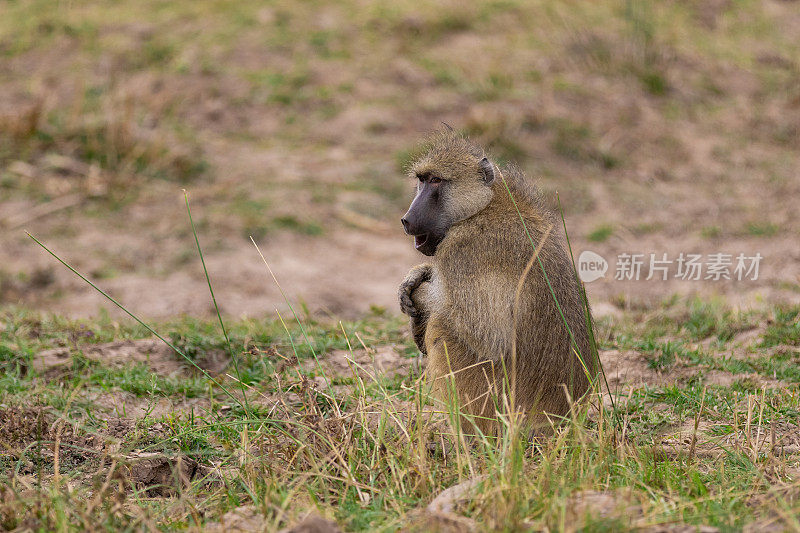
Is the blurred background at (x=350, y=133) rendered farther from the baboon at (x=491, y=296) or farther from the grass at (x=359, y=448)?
the baboon at (x=491, y=296)

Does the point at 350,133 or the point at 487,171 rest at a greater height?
the point at 487,171

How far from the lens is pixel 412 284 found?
11.3ft

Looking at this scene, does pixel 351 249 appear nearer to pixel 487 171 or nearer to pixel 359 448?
pixel 487 171

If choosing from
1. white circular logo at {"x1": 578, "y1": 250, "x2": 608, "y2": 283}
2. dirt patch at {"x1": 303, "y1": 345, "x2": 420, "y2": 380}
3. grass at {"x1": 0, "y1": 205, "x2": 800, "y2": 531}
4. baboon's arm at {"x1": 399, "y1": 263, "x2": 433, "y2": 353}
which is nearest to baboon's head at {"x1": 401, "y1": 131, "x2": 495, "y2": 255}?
baboon's arm at {"x1": 399, "y1": 263, "x2": 433, "y2": 353}

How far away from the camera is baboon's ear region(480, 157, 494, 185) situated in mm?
3462

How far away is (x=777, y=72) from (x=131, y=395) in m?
9.94

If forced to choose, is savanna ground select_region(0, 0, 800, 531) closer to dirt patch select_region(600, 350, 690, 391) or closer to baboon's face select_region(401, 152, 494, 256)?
dirt patch select_region(600, 350, 690, 391)

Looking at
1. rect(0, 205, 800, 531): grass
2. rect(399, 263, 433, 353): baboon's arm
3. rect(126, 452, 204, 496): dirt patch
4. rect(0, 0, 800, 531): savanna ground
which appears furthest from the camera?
rect(399, 263, 433, 353): baboon's arm

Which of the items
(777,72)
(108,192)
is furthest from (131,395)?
(777,72)

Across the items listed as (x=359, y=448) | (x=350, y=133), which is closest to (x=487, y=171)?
(x=359, y=448)

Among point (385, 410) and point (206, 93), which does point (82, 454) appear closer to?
point (385, 410)

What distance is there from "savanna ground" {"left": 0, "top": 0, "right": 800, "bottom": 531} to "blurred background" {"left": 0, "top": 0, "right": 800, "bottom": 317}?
36 mm

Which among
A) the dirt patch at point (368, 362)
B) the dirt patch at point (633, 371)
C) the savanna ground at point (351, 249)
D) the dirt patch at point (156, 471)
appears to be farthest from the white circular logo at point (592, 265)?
the dirt patch at point (156, 471)

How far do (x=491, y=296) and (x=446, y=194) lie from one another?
484mm
